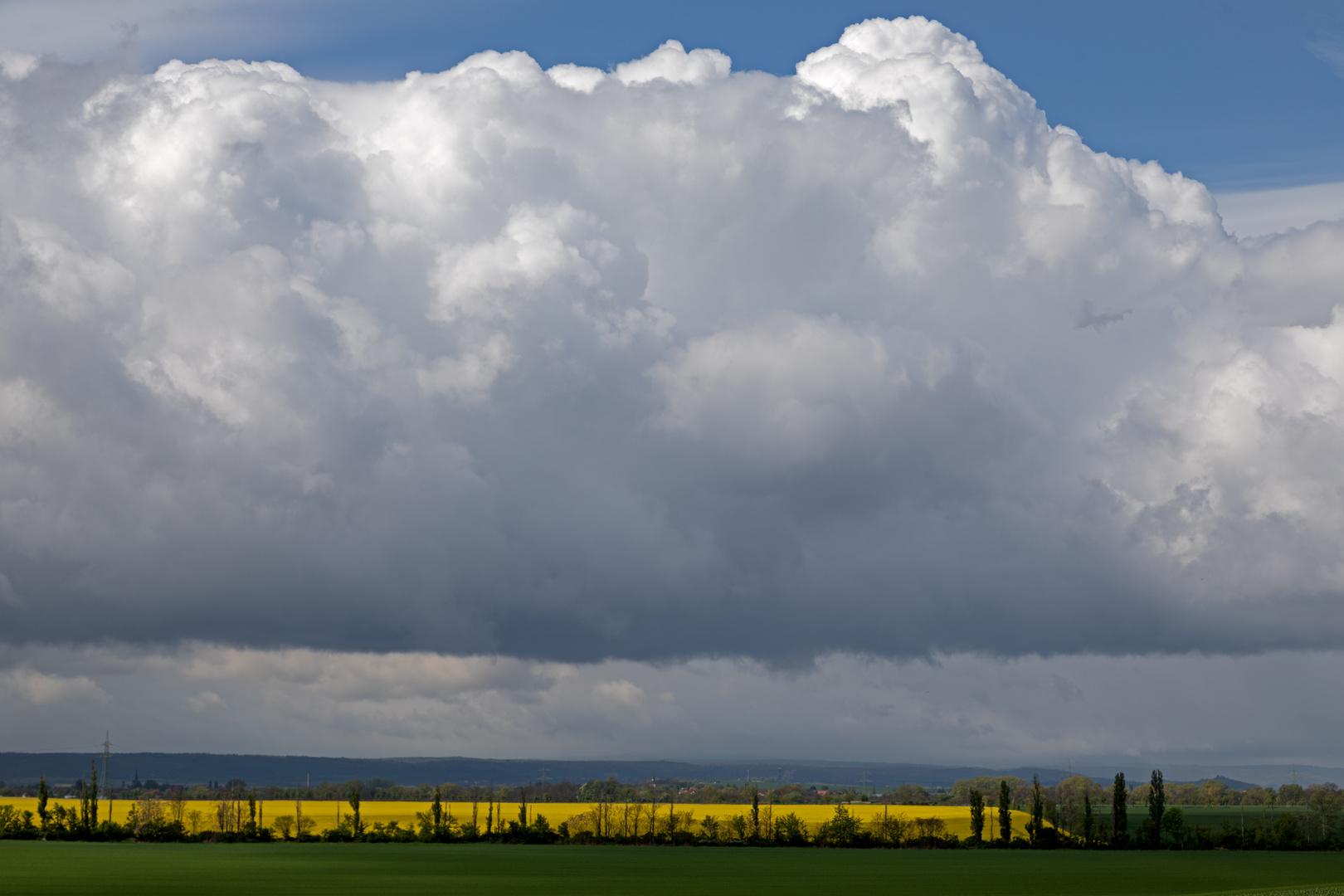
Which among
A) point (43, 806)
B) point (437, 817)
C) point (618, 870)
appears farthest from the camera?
point (43, 806)

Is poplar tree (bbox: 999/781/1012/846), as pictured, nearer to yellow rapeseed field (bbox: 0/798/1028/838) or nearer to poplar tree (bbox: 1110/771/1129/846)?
yellow rapeseed field (bbox: 0/798/1028/838)

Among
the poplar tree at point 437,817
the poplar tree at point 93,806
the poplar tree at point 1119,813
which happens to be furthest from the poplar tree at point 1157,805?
the poplar tree at point 93,806

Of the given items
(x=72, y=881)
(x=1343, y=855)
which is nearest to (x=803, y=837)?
(x=1343, y=855)

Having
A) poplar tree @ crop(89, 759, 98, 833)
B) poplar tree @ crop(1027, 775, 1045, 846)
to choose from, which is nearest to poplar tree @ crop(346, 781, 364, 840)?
poplar tree @ crop(89, 759, 98, 833)

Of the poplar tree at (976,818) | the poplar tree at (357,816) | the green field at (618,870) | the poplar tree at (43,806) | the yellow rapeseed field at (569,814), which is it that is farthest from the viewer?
the yellow rapeseed field at (569,814)

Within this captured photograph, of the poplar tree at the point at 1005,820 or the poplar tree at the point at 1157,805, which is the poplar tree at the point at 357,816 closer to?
the poplar tree at the point at 1005,820

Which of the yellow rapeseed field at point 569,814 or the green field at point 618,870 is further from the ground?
the green field at point 618,870

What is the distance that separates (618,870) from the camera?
355 ft

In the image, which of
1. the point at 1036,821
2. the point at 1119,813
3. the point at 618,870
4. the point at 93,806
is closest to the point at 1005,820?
the point at 1036,821

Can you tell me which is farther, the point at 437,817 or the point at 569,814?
the point at 569,814

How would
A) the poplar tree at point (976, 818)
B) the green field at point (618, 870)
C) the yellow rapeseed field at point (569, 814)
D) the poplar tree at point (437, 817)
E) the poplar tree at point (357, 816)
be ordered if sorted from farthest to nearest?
the yellow rapeseed field at point (569, 814) → the poplar tree at point (437, 817) → the poplar tree at point (357, 816) → the poplar tree at point (976, 818) → the green field at point (618, 870)

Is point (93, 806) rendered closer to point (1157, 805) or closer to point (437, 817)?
point (437, 817)

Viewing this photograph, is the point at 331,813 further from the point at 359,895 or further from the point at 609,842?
the point at 359,895

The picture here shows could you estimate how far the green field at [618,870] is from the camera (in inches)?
3477
